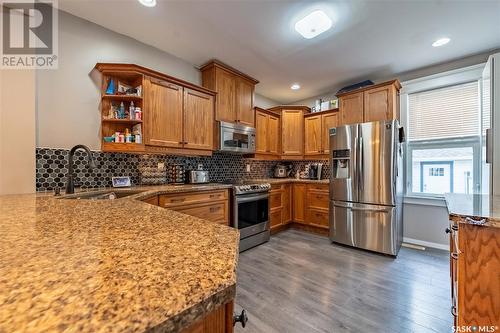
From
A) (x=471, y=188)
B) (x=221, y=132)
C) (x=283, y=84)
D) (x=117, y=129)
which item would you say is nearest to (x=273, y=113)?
(x=283, y=84)

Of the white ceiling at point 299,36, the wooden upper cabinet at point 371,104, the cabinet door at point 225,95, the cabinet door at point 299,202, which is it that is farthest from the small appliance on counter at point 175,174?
the wooden upper cabinet at point 371,104

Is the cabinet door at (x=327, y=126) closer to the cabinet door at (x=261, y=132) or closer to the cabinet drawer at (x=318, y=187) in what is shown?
the cabinet drawer at (x=318, y=187)

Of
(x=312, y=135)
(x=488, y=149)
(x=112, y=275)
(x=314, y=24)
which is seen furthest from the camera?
(x=312, y=135)

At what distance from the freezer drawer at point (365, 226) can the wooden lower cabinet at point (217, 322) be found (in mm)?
2804

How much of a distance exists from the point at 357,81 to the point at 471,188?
7.12 ft

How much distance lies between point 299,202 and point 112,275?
3.59 metres

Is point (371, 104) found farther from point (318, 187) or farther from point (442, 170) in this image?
point (318, 187)

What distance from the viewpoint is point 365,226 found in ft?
9.23

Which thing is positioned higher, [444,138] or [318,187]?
[444,138]

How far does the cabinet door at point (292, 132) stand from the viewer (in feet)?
13.4

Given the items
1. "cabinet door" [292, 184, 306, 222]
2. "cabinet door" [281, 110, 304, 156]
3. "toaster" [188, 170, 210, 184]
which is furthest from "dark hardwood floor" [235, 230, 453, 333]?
"cabinet door" [281, 110, 304, 156]

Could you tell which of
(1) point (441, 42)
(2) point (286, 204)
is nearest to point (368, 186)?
(2) point (286, 204)

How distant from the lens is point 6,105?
1.74 metres

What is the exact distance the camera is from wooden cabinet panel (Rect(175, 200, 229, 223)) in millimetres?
2365
